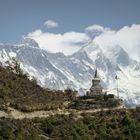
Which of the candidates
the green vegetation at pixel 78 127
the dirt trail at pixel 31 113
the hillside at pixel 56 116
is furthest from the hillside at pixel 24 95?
the green vegetation at pixel 78 127

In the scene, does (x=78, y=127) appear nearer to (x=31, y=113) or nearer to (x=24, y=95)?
(x=31, y=113)

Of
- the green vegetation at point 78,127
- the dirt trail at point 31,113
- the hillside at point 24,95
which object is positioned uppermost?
the hillside at point 24,95

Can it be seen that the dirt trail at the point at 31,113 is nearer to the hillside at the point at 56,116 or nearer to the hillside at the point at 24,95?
the hillside at the point at 56,116

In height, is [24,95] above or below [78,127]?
above

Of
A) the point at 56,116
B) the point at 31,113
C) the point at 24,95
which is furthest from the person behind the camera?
the point at 24,95

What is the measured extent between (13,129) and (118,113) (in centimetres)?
2441

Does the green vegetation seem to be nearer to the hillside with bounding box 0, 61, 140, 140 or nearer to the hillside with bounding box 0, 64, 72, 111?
the hillside with bounding box 0, 61, 140, 140

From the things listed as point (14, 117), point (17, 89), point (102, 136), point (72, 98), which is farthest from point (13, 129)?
point (72, 98)

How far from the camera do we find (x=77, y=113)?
105938 millimetres

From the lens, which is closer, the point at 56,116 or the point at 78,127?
the point at 78,127

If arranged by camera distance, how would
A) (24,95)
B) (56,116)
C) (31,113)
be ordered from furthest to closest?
1. (24,95)
2. (31,113)
3. (56,116)

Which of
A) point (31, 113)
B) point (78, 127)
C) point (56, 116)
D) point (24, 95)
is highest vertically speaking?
point (24, 95)

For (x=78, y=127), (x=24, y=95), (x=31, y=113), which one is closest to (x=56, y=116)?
(x=31, y=113)

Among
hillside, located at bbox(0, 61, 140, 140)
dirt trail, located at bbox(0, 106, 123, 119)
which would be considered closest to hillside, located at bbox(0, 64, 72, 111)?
hillside, located at bbox(0, 61, 140, 140)
